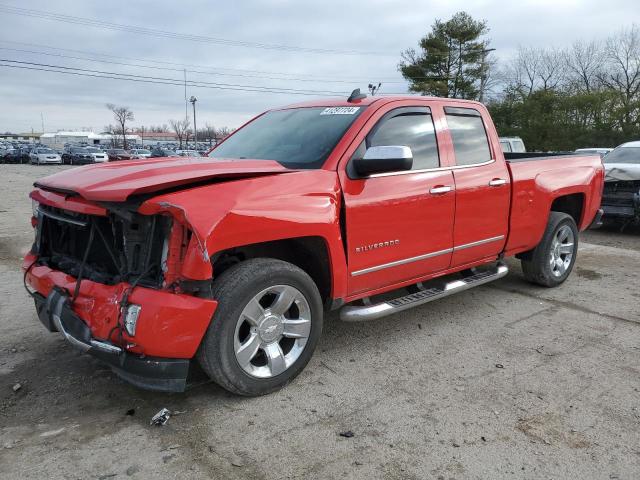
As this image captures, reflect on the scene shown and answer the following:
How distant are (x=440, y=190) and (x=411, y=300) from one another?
2.91 ft

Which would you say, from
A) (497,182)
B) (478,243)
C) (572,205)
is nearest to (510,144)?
(572,205)

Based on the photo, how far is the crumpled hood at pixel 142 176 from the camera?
2.74 metres

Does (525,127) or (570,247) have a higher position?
(525,127)

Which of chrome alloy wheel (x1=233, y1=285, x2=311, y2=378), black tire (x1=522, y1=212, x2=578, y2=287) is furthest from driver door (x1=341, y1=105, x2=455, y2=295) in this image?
black tire (x1=522, y1=212, x2=578, y2=287)

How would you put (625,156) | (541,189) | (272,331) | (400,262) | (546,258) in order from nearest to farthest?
(272,331) → (400,262) → (541,189) → (546,258) → (625,156)

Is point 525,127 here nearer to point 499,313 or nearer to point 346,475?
point 499,313

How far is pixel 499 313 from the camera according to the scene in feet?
15.6

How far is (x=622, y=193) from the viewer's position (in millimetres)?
9297

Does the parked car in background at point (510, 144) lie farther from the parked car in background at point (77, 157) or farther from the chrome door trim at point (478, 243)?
the parked car in background at point (77, 157)

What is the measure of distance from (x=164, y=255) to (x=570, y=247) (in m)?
4.67

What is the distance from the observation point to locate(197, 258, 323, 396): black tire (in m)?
2.84

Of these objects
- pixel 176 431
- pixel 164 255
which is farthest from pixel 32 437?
pixel 164 255

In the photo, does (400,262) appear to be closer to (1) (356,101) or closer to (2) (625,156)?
(1) (356,101)

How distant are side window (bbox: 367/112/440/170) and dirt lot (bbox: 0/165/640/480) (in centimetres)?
144
